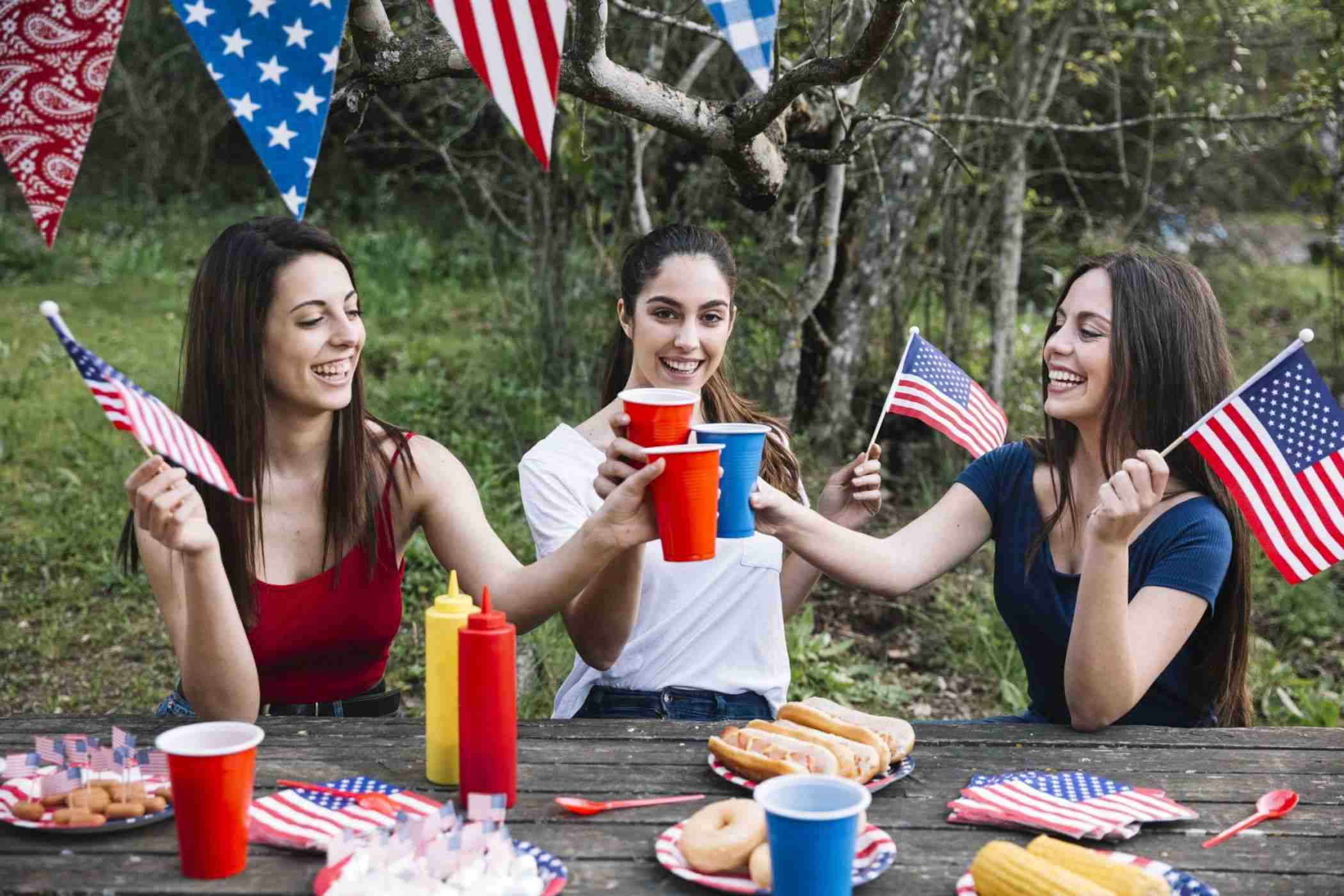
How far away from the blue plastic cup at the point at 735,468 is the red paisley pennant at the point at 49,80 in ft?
4.26

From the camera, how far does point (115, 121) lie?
40.8 feet

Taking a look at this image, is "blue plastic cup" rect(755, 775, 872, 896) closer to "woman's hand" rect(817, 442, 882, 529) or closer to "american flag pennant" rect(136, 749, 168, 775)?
"american flag pennant" rect(136, 749, 168, 775)

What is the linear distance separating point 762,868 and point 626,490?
0.67m

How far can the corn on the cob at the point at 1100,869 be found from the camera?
5.32ft

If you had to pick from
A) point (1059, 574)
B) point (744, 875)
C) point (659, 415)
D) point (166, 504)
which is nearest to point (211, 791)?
point (166, 504)

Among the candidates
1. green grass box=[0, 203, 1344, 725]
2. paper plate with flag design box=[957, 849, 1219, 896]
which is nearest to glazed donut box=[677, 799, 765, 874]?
paper plate with flag design box=[957, 849, 1219, 896]

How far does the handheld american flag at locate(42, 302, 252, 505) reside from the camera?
5.75 feet

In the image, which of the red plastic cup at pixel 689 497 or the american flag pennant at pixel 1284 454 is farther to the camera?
the american flag pennant at pixel 1284 454

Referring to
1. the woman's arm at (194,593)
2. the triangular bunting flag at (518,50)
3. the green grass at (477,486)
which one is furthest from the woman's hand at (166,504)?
the green grass at (477,486)

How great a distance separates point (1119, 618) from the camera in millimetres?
2281

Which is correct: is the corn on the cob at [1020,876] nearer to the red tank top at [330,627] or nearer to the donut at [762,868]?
the donut at [762,868]

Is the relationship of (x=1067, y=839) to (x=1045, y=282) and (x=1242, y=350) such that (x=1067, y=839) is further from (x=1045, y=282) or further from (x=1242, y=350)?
(x=1045, y=282)

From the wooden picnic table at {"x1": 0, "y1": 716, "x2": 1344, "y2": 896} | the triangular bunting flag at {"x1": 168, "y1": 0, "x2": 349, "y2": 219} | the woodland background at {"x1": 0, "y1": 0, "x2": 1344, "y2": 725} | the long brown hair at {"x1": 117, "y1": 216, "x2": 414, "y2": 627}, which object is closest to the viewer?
the wooden picnic table at {"x1": 0, "y1": 716, "x2": 1344, "y2": 896}

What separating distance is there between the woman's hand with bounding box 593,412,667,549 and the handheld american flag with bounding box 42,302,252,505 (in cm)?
60
